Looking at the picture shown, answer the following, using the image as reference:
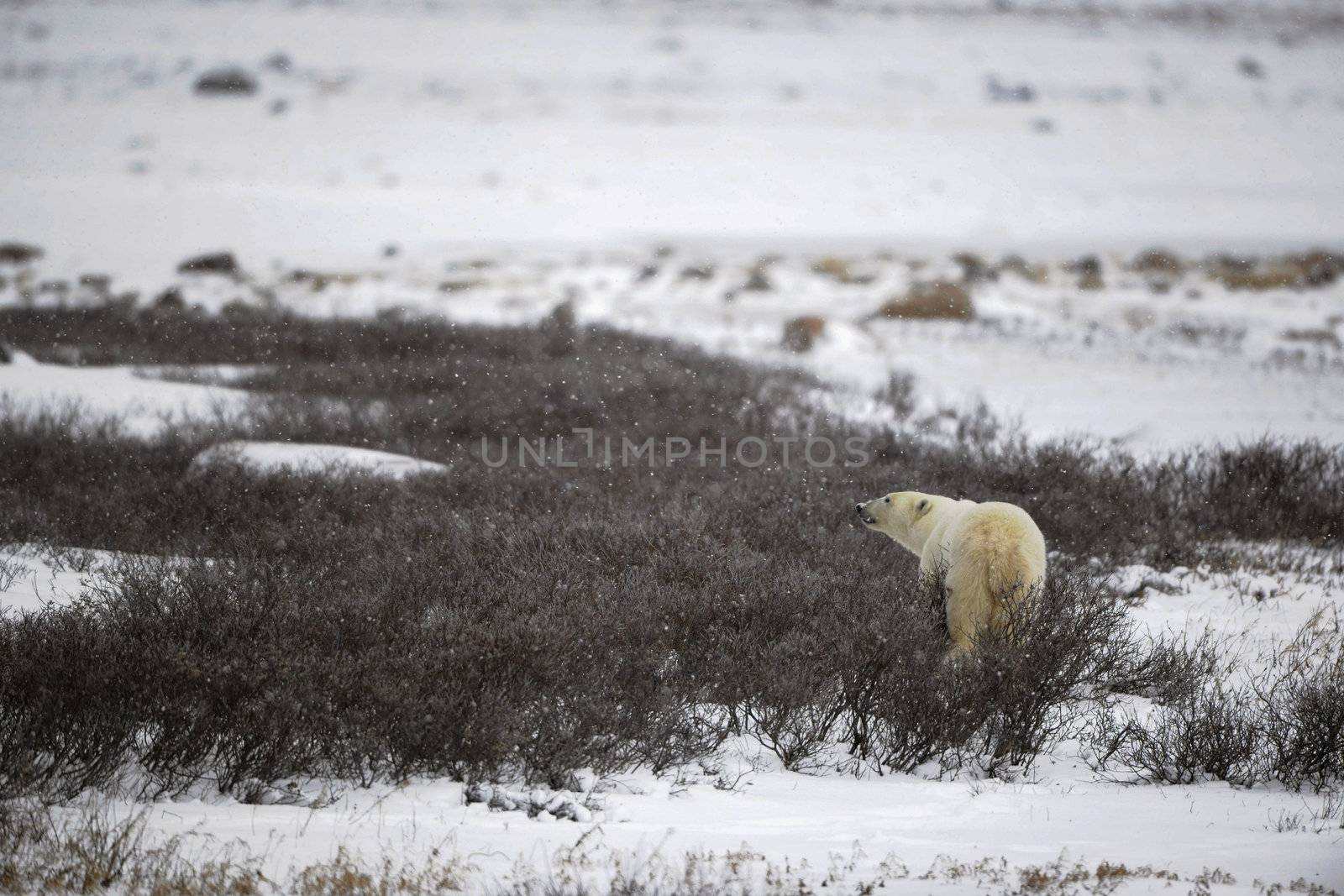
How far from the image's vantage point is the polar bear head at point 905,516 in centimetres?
579

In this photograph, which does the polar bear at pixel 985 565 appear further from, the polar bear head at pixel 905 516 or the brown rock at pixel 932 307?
the brown rock at pixel 932 307

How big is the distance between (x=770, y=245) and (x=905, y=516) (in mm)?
39559

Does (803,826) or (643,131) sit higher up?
(803,826)

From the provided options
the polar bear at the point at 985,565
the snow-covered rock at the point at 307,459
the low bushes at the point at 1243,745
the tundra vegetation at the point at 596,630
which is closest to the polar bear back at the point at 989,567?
the polar bear at the point at 985,565

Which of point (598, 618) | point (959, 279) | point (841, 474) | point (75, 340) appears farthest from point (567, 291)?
point (598, 618)

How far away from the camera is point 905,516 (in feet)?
19.6

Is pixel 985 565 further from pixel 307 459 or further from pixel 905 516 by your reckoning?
pixel 307 459

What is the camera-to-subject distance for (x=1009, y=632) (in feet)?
14.6

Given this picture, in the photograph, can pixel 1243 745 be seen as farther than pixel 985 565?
No

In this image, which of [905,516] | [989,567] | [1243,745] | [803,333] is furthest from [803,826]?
[803,333]

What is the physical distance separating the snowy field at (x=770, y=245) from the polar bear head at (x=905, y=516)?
5.09 feet

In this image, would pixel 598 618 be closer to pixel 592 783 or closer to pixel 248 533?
pixel 592 783

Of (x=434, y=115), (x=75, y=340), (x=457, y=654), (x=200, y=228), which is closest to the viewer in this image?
(x=457, y=654)

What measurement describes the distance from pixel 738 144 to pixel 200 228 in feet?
179
